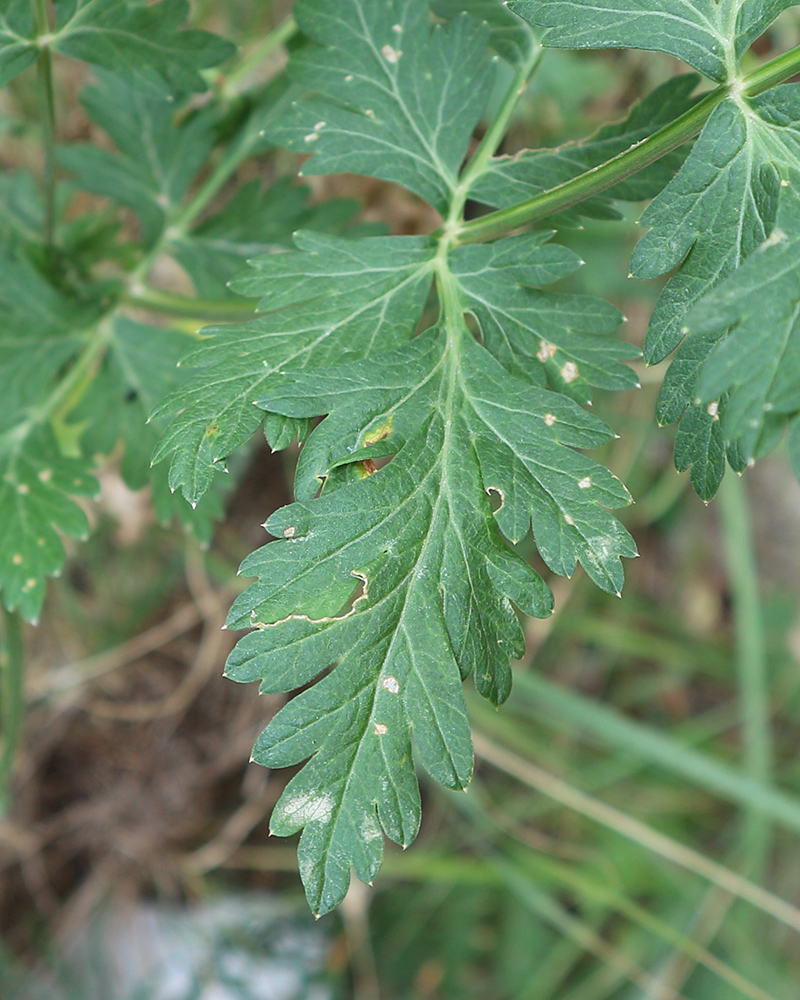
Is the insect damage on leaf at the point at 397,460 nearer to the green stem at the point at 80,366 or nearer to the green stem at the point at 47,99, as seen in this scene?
the green stem at the point at 47,99

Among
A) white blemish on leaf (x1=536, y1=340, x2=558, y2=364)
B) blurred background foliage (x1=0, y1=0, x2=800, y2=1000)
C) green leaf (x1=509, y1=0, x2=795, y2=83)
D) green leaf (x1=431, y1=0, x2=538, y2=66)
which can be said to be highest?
green leaf (x1=509, y1=0, x2=795, y2=83)

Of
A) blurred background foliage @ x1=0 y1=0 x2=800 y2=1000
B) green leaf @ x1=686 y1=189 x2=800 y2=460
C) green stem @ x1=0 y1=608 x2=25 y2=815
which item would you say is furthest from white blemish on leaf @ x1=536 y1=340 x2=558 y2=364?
blurred background foliage @ x1=0 y1=0 x2=800 y2=1000

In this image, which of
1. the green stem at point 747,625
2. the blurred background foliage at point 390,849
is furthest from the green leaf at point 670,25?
the green stem at point 747,625

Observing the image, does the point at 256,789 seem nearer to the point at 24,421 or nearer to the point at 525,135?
the point at 24,421

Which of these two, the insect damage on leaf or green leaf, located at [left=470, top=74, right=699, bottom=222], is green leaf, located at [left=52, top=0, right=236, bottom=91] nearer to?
the insect damage on leaf

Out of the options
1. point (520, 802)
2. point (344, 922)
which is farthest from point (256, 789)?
point (520, 802)
